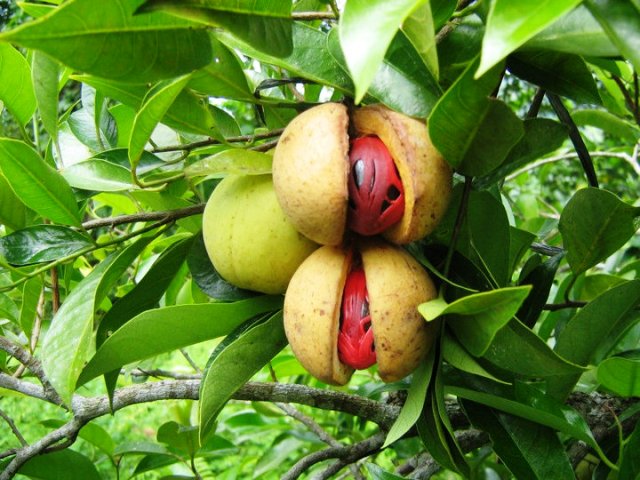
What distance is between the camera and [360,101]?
20.6 inches

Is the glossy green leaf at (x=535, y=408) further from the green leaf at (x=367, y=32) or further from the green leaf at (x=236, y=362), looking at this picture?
the green leaf at (x=367, y=32)

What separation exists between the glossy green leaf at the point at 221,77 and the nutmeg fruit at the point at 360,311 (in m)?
0.16

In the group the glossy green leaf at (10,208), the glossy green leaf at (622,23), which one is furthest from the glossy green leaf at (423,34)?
the glossy green leaf at (10,208)

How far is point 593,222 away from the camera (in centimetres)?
71

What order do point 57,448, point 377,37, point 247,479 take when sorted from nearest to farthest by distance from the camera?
point 377,37, point 57,448, point 247,479

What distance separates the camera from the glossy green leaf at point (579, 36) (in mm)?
493

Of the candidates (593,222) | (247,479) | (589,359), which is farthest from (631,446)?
(247,479)

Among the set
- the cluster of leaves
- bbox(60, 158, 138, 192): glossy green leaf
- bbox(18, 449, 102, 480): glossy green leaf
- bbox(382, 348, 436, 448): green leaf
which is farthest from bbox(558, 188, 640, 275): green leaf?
bbox(18, 449, 102, 480): glossy green leaf

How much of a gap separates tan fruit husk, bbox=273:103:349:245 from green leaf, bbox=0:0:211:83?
0.09 metres

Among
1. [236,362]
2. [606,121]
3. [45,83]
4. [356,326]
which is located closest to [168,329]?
[236,362]

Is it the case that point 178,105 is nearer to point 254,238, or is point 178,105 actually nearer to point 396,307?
point 254,238

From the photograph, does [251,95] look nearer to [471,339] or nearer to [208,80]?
[208,80]

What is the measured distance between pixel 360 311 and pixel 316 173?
0.12m

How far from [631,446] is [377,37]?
54 centimetres
